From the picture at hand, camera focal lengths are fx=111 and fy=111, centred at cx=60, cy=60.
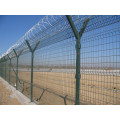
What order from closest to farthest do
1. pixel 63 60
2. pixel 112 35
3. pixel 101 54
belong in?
pixel 112 35 < pixel 101 54 < pixel 63 60

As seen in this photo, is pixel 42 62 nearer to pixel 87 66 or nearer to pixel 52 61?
pixel 52 61

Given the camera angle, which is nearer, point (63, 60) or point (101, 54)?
point (101, 54)

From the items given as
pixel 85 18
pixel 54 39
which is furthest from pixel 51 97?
pixel 85 18

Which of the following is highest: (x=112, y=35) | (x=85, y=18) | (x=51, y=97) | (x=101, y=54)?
(x=85, y=18)

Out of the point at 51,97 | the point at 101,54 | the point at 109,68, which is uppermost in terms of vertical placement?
the point at 101,54

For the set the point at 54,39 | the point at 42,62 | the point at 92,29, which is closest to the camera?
the point at 92,29

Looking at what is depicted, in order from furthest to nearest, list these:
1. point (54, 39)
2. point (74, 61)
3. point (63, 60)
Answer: point (54, 39), point (63, 60), point (74, 61)

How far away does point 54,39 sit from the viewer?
308 centimetres

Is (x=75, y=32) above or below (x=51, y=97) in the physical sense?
above

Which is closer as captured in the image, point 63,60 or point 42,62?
point 63,60

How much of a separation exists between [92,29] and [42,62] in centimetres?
232

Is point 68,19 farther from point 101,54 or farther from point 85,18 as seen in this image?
point 101,54

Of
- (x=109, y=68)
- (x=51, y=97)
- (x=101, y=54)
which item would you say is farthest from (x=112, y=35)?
(x=51, y=97)

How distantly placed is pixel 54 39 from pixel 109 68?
1.74 m
